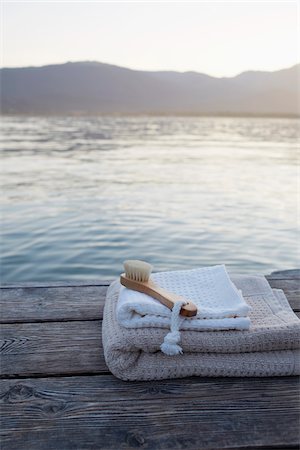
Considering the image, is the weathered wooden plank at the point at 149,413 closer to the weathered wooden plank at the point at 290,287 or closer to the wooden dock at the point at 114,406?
the wooden dock at the point at 114,406

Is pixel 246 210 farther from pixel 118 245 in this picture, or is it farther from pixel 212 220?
pixel 118 245

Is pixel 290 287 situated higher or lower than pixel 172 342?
lower

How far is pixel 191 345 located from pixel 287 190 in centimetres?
1058

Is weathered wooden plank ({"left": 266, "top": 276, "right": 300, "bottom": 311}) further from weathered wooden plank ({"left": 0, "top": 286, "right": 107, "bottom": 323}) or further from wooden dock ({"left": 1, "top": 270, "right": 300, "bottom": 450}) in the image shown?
weathered wooden plank ({"left": 0, "top": 286, "right": 107, "bottom": 323})

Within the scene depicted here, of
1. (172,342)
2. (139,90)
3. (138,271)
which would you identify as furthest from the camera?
(139,90)

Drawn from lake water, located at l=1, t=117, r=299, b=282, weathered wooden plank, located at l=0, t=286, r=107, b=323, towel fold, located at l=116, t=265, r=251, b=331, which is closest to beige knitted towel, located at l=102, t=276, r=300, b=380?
towel fold, located at l=116, t=265, r=251, b=331

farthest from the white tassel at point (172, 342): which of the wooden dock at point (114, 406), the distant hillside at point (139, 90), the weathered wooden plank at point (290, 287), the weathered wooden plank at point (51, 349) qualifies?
the distant hillside at point (139, 90)

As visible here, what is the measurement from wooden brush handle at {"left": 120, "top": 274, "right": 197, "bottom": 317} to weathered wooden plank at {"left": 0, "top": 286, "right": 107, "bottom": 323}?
0.40m

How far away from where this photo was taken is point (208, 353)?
1828 mm

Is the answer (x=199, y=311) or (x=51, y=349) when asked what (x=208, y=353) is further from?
(x=51, y=349)

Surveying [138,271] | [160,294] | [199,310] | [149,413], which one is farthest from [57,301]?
[149,413]

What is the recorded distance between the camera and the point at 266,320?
1.95m

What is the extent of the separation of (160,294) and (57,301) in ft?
2.65

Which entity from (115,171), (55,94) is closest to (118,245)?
(115,171)
